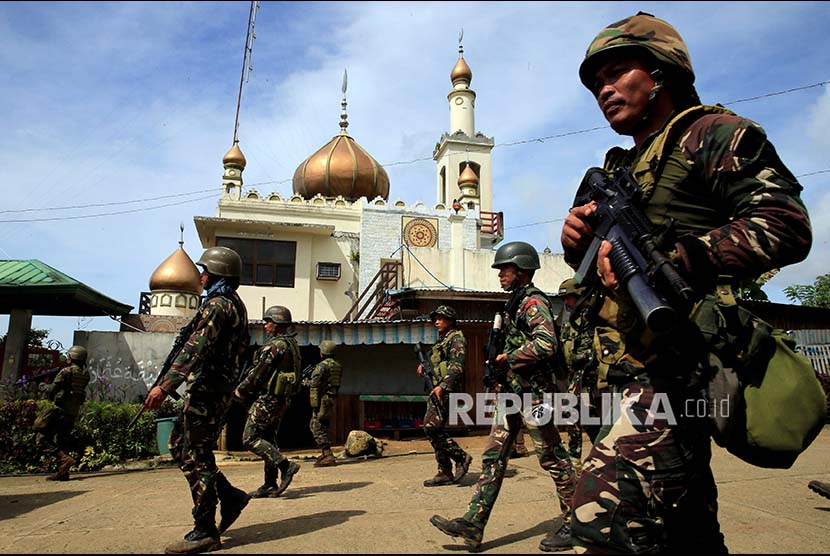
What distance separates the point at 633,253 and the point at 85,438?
1035 centimetres

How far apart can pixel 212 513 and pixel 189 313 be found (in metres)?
20.4

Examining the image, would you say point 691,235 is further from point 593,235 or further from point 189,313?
point 189,313

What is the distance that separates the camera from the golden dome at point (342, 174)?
2608cm

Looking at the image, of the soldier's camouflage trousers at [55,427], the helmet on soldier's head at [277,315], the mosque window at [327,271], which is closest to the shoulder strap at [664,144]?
the helmet on soldier's head at [277,315]

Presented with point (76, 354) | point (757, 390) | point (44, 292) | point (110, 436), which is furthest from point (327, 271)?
point (757, 390)

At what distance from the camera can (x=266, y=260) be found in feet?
69.5

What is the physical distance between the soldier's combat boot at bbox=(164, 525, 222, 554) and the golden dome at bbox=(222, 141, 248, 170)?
70.2 feet

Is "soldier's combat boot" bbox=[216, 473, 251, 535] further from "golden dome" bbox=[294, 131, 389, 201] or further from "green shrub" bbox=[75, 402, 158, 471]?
"golden dome" bbox=[294, 131, 389, 201]

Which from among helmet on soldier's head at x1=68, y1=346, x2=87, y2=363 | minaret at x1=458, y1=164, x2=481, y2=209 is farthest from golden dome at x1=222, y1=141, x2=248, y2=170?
helmet on soldier's head at x1=68, y1=346, x2=87, y2=363

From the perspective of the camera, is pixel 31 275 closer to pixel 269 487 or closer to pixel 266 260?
pixel 266 260

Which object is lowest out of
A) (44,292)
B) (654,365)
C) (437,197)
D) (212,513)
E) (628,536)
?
(212,513)

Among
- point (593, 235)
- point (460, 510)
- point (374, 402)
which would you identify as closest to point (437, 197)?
point (374, 402)

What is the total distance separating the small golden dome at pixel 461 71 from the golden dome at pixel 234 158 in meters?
15.2

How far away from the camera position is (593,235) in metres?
2.21
